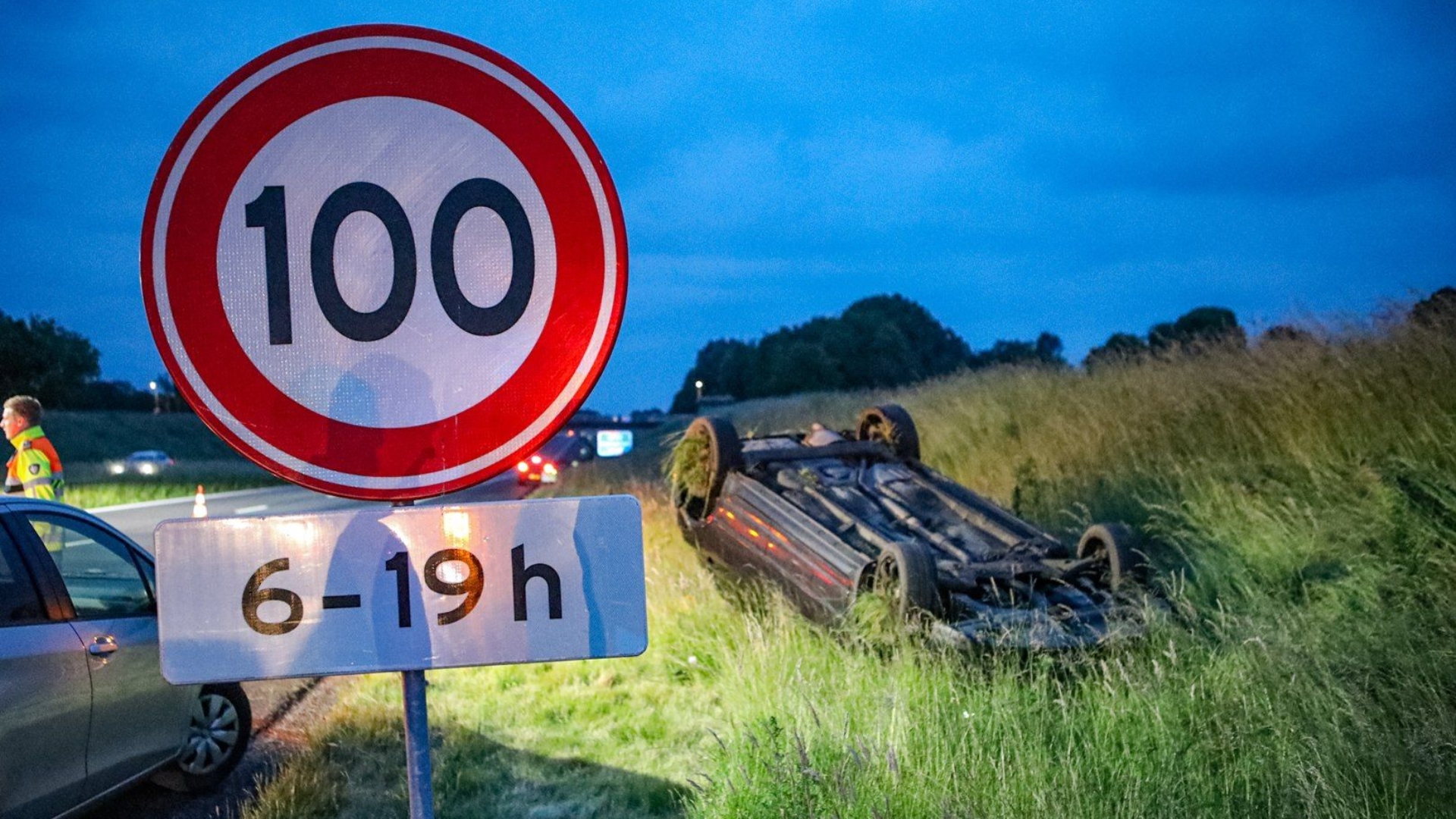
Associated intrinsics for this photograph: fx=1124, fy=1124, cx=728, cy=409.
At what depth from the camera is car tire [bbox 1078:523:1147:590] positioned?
21.9 feet

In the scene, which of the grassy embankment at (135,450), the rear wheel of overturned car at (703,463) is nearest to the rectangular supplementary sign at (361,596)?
the rear wheel of overturned car at (703,463)

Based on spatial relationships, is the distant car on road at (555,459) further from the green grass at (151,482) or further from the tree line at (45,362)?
the tree line at (45,362)

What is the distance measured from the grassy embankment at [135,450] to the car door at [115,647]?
18.5 m

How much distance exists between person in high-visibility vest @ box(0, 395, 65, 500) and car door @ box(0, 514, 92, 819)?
5.37 m

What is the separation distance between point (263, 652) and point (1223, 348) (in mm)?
12462

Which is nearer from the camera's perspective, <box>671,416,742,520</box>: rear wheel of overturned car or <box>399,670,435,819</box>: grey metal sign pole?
<box>399,670,435,819</box>: grey metal sign pole

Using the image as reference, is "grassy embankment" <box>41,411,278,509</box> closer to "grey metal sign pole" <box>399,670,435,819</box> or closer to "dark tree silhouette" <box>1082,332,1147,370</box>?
"dark tree silhouette" <box>1082,332,1147,370</box>

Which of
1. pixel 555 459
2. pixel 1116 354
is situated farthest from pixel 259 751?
pixel 555 459

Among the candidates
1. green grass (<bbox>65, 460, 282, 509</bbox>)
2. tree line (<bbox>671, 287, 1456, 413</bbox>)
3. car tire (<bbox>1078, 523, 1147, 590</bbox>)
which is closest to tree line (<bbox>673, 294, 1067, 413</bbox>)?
tree line (<bbox>671, 287, 1456, 413</bbox>)

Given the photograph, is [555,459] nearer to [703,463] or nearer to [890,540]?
[703,463]

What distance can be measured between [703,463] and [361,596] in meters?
7.06

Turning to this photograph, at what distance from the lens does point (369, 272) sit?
2020mm

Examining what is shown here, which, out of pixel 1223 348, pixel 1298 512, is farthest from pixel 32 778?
pixel 1223 348

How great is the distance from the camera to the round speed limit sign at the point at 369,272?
2.00 meters
